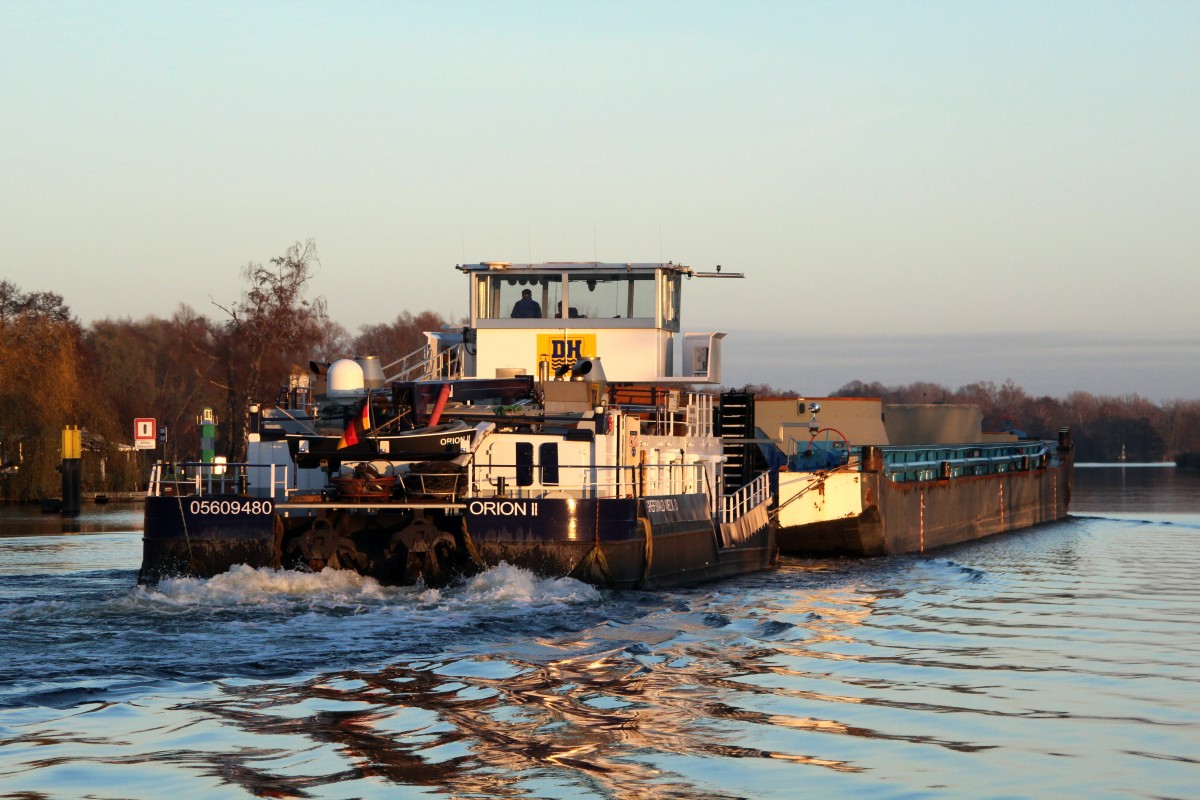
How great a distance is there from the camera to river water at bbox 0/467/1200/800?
10969mm

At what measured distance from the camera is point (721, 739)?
12273 mm

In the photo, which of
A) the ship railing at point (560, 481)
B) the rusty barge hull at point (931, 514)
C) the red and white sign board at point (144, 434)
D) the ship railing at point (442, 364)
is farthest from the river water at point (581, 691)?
the red and white sign board at point (144, 434)

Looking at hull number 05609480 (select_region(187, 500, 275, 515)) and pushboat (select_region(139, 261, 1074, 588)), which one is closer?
pushboat (select_region(139, 261, 1074, 588))

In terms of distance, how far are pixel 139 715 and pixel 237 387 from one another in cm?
5856

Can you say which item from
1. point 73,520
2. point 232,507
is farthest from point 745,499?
point 73,520

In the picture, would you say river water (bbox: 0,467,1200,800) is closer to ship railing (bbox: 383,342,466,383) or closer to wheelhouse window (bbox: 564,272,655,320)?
wheelhouse window (bbox: 564,272,655,320)

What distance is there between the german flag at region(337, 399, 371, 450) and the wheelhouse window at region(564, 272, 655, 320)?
7.86m

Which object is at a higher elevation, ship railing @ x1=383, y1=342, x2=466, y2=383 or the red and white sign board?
ship railing @ x1=383, y1=342, x2=466, y2=383

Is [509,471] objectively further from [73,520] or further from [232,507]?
[73,520]

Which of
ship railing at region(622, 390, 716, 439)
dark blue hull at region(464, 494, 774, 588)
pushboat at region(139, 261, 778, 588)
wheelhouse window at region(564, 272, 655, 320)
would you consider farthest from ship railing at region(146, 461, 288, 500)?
wheelhouse window at region(564, 272, 655, 320)

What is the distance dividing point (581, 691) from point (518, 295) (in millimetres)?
16409

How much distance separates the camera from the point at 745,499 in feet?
92.8

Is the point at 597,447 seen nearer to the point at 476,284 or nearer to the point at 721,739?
the point at 476,284

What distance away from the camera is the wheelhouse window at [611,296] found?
96.8 feet
